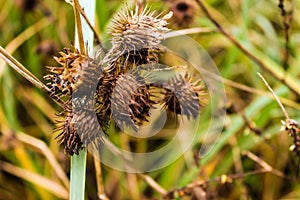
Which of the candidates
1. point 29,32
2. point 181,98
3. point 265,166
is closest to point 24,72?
point 181,98

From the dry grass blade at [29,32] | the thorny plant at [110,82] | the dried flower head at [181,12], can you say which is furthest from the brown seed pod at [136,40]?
the dry grass blade at [29,32]

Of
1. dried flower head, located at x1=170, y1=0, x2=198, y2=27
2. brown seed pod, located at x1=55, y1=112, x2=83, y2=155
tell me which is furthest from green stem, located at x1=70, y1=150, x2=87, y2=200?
dried flower head, located at x1=170, y1=0, x2=198, y2=27

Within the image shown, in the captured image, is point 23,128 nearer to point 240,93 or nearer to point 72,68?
point 240,93

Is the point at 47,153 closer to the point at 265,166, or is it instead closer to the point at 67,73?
the point at 265,166

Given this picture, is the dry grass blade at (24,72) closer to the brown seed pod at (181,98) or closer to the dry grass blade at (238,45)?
the brown seed pod at (181,98)

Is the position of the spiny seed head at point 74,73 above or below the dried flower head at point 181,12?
below

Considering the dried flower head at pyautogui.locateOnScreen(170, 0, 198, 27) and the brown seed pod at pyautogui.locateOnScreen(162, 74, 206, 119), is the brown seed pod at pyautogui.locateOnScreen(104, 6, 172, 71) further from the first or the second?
the dried flower head at pyautogui.locateOnScreen(170, 0, 198, 27)

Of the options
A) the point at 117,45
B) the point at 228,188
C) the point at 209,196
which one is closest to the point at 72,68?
the point at 117,45
